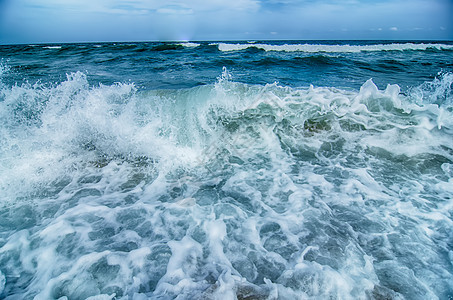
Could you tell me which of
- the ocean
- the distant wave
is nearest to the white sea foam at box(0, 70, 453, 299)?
the ocean

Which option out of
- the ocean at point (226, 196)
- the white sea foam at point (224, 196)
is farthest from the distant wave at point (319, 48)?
the white sea foam at point (224, 196)

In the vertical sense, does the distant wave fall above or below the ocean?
above

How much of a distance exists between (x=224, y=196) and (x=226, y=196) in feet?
0.08

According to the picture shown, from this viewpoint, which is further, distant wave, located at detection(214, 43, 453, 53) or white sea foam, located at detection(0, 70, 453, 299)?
distant wave, located at detection(214, 43, 453, 53)

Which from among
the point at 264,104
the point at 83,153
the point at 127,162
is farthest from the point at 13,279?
the point at 264,104

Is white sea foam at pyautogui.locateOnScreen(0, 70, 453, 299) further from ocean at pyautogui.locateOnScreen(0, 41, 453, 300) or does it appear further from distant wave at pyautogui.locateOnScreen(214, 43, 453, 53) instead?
distant wave at pyautogui.locateOnScreen(214, 43, 453, 53)

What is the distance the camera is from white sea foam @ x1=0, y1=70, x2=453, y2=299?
1.88 meters

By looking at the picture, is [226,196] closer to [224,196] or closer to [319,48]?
[224,196]

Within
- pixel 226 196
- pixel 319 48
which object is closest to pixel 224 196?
pixel 226 196

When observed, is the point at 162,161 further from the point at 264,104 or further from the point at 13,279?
the point at 264,104

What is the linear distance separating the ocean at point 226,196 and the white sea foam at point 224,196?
0.02 meters

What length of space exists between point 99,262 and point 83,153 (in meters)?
2.38

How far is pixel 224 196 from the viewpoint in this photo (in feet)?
9.83

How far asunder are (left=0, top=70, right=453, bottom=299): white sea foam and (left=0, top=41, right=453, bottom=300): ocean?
0.02 m
